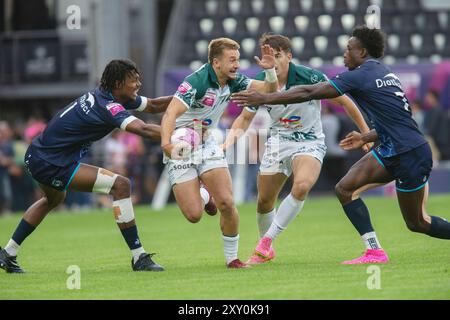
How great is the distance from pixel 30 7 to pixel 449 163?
14011mm

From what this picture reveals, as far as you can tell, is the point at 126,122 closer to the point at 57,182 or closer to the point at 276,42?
the point at 57,182

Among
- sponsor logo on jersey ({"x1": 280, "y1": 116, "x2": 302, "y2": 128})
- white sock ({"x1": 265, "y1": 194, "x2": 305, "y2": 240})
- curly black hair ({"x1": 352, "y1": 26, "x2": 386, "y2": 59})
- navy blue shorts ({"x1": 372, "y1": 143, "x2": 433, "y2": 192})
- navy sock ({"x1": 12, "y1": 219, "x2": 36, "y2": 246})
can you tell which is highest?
curly black hair ({"x1": 352, "y1": 26, "x2": 386, "y2": 59})

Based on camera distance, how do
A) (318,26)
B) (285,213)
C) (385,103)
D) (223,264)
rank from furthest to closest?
(318,26) < (223,264) < (285,213) < (385,103)

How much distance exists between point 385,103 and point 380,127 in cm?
26

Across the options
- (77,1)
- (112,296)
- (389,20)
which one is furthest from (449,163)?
(112,296)

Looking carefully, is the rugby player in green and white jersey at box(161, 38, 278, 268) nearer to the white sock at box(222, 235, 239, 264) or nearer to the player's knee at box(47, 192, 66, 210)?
the white sock at box(222, 235, 239, 264)

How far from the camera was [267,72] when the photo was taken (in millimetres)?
10320

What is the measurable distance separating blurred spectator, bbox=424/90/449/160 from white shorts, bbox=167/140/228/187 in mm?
13130

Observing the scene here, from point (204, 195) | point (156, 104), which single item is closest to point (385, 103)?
point (204, 195)

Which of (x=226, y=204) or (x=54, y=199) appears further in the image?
(x=54, y=199)

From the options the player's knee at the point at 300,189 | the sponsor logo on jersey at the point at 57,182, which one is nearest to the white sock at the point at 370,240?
the player's knee at the point at 300,189

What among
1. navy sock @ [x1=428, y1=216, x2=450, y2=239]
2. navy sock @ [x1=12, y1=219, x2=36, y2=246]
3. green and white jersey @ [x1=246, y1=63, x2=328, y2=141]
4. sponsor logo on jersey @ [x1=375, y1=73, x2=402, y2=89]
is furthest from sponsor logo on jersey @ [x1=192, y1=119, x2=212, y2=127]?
navy sock @ [x1=428, y1=216, x2=450, y2=239]

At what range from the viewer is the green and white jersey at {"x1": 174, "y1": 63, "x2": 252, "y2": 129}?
33.3 feet

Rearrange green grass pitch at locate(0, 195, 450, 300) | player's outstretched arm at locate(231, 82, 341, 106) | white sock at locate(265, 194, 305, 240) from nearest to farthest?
green grass pitch at locate(0, 195, 450, 300)
player's outstretched arm at locate(231, 82, 341, 106)
white sock at locate(265, 194, 305, 240)
